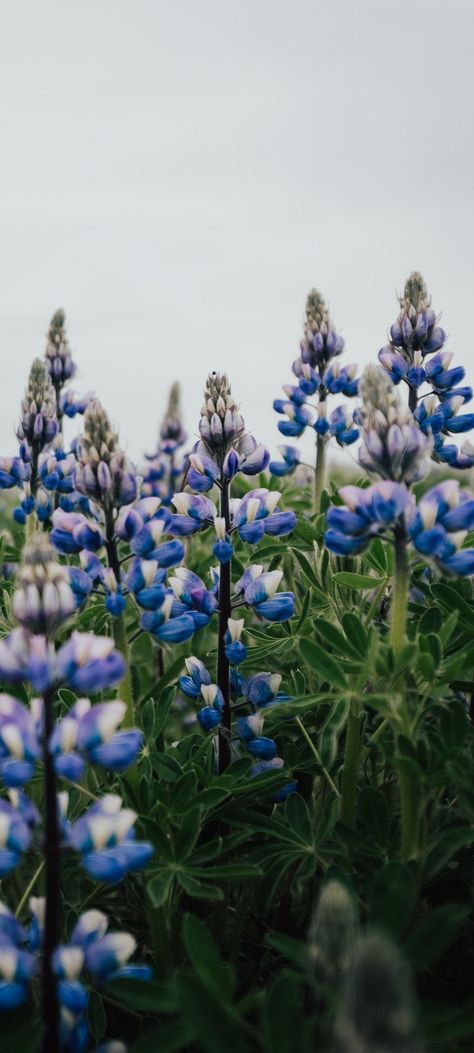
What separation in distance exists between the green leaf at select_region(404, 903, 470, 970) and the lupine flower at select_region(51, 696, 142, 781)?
23.8 inches

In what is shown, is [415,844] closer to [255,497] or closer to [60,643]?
[255,497]

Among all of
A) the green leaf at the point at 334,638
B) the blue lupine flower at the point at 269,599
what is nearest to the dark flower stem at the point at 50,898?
the green leaf at the point at 334,638

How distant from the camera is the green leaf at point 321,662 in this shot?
189 centimetres

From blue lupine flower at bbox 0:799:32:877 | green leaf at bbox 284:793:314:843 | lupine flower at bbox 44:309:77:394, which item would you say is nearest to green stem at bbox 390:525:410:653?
green leaf at bbox 284:793:314:843

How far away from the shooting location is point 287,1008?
1.30m

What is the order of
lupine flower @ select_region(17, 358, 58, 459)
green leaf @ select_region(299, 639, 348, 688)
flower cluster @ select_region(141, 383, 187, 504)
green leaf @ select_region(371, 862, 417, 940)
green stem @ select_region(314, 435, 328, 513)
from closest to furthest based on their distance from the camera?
1. green leaf @ select_region(371, 862, 417, 940)
2. green leaf @ select_region(299, 639, 348, 688)
3. lupine flower @ select_region(17, 358, 58, 459)
4. green stem @ select_region(314, 435, 328, 513)
5. flower cluster @ select_region(141, 383, 187, 504)

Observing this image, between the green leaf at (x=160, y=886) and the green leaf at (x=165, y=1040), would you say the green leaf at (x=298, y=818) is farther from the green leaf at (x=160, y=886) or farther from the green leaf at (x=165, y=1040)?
the green leaf at (x=165, y=1040)

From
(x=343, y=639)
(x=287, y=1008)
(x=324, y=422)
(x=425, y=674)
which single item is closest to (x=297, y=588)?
(x=324, y=422)

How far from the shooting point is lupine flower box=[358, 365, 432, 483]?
5.85 feet

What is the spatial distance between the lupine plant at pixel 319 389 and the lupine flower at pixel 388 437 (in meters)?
1.62

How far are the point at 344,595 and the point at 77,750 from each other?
1.35 m

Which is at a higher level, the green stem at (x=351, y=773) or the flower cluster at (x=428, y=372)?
the flower cluster at (x=428, y=372)

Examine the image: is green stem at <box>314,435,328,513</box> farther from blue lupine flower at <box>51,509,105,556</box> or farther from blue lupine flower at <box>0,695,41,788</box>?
blue lupine flower at <box>0,695,41,788</box>

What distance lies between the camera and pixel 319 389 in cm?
360
